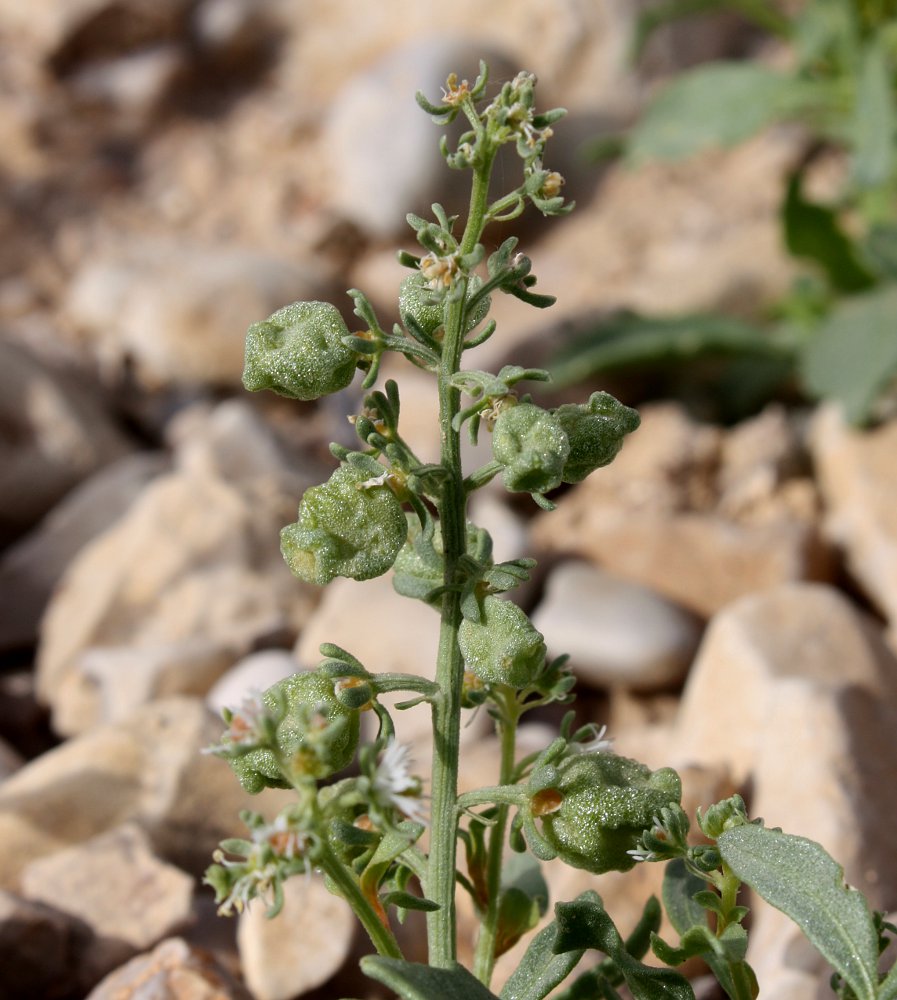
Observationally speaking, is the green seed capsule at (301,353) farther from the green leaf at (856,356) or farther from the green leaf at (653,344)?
the green leaf at (653,344)

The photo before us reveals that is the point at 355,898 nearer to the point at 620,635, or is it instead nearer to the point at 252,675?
the point at 252,675

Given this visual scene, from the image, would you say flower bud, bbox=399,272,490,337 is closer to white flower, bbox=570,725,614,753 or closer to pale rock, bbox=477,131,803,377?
white flower, bbox=570,725,614,753

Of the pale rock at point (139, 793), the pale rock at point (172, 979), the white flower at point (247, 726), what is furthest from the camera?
the pale rock at point (139, 793)

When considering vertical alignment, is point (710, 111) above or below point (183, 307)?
above

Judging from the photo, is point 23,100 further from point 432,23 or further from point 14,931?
point 14,931

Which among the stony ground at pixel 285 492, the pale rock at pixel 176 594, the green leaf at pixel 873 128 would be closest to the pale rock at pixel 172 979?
the stony ground at pixel 285 492

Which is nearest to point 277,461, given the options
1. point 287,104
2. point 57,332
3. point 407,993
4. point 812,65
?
point 57,332

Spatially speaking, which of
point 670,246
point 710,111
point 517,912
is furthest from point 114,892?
point 670,246
